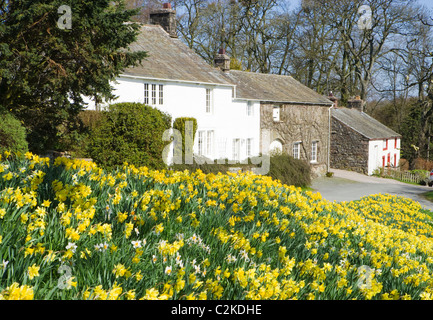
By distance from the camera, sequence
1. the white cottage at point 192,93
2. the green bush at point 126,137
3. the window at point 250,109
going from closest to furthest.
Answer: the green bush at point 126,137, the white cottage at point 192,93, the window at point 250,109

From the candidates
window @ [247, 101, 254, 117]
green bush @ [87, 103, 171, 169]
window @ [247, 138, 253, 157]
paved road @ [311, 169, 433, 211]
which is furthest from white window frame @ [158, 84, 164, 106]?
paved road @ [311, 169, 433, 211]

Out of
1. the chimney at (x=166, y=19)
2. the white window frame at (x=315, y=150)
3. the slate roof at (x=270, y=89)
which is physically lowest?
the white window frame at (x=315, y=150)

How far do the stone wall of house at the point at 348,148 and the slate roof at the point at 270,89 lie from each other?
3309 millimetres

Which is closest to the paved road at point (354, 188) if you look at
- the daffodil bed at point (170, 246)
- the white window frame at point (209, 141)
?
the white window frame at point (209, 141)

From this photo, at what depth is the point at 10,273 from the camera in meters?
3.20

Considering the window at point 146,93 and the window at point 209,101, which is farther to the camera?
the window at point 209,101

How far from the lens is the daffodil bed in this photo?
11.3 feet

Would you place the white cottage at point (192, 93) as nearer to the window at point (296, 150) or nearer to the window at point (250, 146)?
the window at point (250, 146)

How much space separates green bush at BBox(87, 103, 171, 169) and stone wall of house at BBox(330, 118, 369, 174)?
22.9 metres

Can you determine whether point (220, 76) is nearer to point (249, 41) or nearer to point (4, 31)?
point (4, 31)

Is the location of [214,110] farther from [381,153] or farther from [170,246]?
[170,246]

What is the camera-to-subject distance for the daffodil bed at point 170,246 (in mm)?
3455
